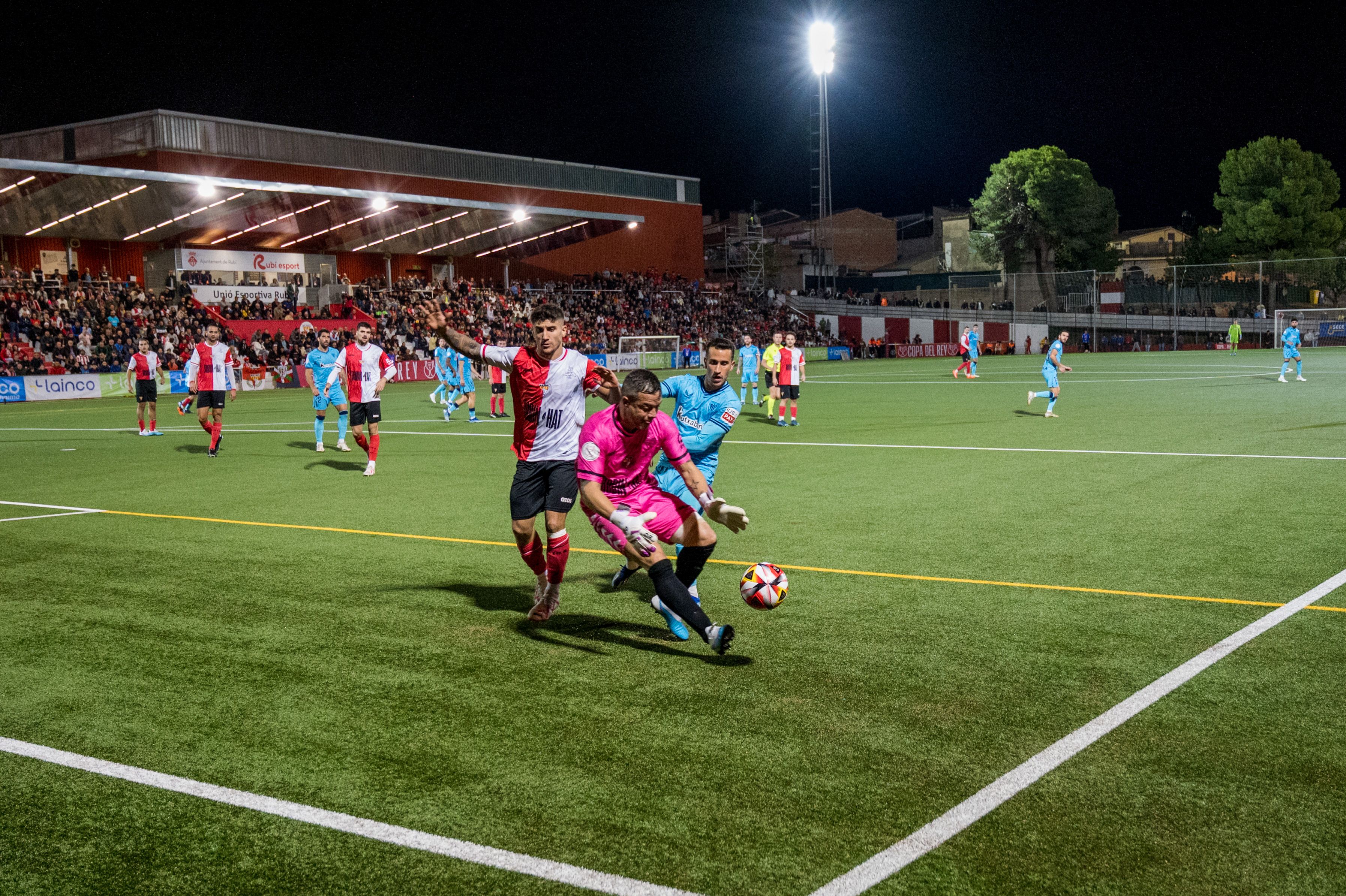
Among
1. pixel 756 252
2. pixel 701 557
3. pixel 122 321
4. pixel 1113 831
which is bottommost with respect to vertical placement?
pixel 1113 831

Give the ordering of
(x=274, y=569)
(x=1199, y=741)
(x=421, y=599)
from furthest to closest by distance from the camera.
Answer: (x=274, y=569)
(x=421, y=599)
(x=1199, y=741)

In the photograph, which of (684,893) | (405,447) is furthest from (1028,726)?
(405,447)

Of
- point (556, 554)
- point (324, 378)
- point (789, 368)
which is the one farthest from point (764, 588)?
point (789, 368)

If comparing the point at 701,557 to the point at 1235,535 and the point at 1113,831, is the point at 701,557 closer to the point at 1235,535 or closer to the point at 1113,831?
the point at 1113,831

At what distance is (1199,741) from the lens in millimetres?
4766

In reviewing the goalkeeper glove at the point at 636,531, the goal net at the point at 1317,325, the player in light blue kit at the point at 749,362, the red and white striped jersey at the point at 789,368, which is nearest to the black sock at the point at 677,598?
the goalkeeper glove at the point at 636,531

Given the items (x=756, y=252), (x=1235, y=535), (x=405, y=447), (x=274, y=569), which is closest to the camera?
(x=274, y=569)

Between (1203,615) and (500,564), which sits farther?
(500,564)

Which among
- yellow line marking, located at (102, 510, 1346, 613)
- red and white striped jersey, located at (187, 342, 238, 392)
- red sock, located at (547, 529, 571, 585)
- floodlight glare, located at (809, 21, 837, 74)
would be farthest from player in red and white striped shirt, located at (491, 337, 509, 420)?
floodlight glare, located at (809, 21, 837, 74)

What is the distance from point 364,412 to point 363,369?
2.17ft

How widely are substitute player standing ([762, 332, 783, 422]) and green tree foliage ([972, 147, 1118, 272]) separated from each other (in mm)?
61709

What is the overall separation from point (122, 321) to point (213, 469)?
2981cm

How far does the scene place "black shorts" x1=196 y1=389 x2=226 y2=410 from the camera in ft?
59.8

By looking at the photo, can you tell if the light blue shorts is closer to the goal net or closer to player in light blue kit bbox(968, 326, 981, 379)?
player in light blue kit bbox(968, 326, 981, 379)
